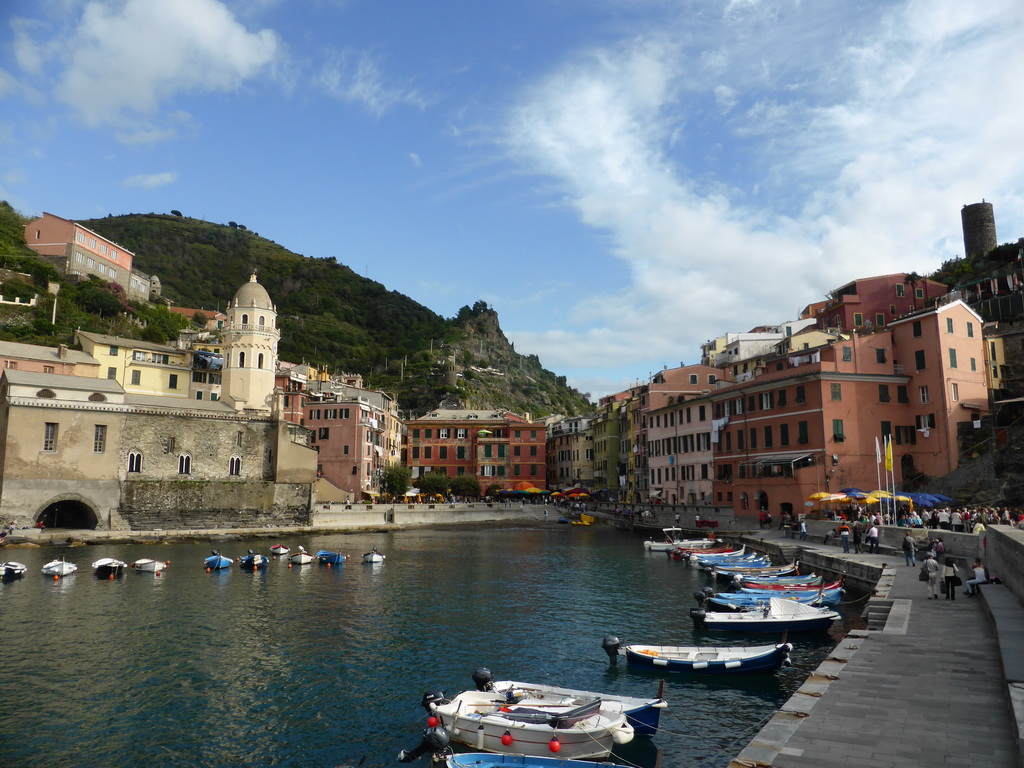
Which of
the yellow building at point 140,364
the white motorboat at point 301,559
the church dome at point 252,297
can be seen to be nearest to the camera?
the white motorboat at point 301,559

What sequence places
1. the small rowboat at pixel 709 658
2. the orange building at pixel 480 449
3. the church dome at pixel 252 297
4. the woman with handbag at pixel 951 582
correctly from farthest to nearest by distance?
the orange building at pixel 480 449, the church dome at pixel 252 297, the woman with handbag at pixel 951 582, the small rowboat at pixel 709 658

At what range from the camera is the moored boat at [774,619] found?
22.7 metres

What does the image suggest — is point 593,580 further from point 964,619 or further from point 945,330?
point 945,330

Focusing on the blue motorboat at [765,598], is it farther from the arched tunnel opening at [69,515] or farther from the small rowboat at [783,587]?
the arched tunnel opening at [69,515]

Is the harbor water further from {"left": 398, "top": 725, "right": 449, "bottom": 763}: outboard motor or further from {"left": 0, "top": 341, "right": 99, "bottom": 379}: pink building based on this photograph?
{"left": 0, "top": 341, "right": 99, "bottom": 379}: pink building

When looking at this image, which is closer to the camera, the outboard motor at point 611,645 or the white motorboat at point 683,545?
the outboard motor at point 611,645

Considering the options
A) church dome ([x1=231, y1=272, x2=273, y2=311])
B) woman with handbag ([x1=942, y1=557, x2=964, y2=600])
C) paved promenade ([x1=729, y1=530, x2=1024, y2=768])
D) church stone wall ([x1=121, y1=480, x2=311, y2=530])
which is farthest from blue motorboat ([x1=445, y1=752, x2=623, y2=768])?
church dome ([x1=231, y1=272, x2=273, y2=311])

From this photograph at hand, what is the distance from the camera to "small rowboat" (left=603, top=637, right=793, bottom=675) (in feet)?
59.1

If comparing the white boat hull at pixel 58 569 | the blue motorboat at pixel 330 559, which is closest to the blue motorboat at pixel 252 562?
the blue motorboat at pixel 330 559

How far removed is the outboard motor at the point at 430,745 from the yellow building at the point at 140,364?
63321 mm

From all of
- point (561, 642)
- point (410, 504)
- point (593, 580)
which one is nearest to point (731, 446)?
point (593, 580)

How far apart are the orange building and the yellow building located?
111 ft

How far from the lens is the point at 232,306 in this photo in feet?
236

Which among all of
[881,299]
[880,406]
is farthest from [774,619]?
[881,299]
